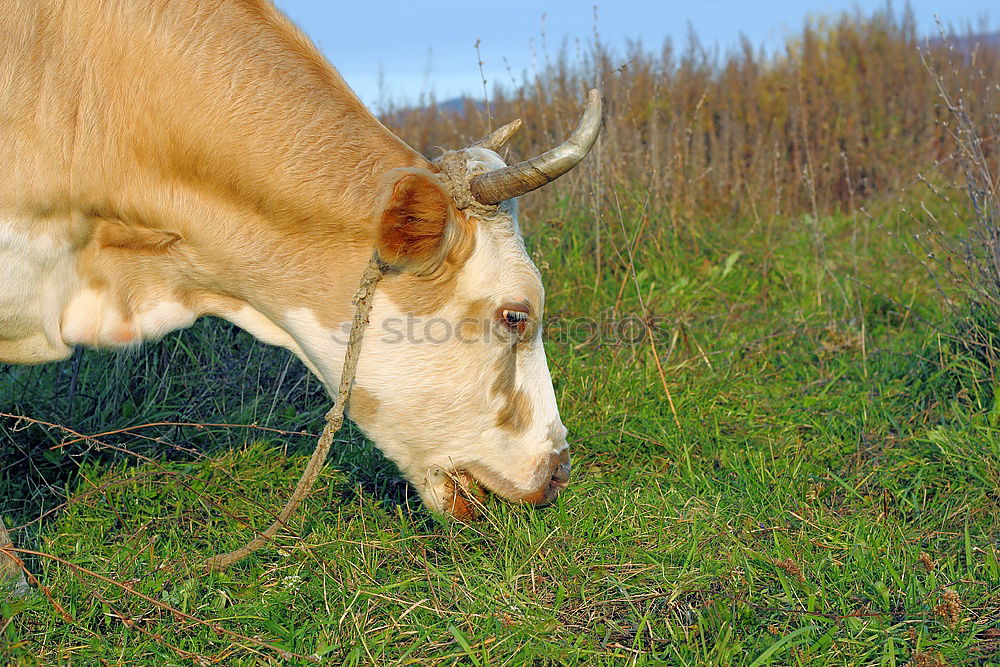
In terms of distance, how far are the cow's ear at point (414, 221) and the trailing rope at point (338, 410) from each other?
0.11 metres

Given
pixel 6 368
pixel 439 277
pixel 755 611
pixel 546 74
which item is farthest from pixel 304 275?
pixel 546 74

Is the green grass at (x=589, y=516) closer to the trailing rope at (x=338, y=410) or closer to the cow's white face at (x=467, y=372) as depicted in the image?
the trailing rope at (x=338, y=410)

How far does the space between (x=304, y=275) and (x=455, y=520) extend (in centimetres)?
100

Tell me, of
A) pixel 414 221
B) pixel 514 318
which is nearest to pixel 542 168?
pixel 414 221

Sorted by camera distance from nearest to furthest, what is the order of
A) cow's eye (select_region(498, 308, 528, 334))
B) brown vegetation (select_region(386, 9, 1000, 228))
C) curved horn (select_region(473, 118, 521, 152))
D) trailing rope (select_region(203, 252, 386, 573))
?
trailing rope (select_region(203, 252, 386, 573))
cow's eye (select_region(498, 308, 528, 334))
curved horn (select_region(473, 118, 521, 152))
brown vegetation (select_region(386, 9, 1000, 228))

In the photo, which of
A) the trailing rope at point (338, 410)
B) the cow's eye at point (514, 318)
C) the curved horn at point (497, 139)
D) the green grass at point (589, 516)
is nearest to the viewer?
the green grass at point (589, 516)

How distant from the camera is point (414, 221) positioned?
255 cm

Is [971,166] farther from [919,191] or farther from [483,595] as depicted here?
[919,191]

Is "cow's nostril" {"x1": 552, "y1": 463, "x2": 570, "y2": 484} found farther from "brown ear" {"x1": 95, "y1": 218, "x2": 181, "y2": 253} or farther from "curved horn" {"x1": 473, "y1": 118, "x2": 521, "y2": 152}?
"brown ear" {"x1": 95, "y1": 218, "x2": 181, "y2": 253}

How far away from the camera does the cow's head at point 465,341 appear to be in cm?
265

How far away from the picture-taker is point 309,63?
287 cm

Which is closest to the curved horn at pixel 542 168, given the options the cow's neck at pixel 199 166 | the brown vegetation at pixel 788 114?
the cow's neck at pixel 199 166

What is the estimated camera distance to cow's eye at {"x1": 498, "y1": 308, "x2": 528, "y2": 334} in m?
2.91

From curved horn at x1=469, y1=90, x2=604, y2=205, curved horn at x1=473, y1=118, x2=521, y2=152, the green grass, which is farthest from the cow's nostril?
curved horn at x1=473, y1=118, x2=521, y2=152
